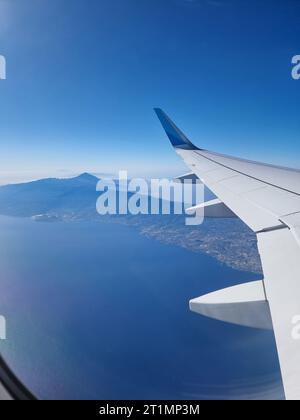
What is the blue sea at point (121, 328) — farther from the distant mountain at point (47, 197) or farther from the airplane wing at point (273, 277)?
the distant mountain at point (47, 197)

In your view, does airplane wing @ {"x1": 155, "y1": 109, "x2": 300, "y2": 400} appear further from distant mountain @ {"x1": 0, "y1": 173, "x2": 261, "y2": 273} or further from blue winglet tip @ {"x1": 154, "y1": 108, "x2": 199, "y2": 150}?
distant mountain @ {"x1": 0, "y1": 173, "x2": 261, "y2": 273}

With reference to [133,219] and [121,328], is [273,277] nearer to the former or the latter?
[121,328]

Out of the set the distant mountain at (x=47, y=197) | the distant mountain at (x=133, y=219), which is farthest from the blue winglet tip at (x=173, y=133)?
the distant mountain at (x=47, y=197)

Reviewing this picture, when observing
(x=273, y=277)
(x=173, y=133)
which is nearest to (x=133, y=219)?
(x=173, y=133)

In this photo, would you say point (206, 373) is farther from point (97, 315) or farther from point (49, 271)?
point (49, 271)

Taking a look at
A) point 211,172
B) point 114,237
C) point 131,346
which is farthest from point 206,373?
point 114,237

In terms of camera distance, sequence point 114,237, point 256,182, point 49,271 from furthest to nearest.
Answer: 1. point 114,237
2. point 49,271
3. point 256,182
